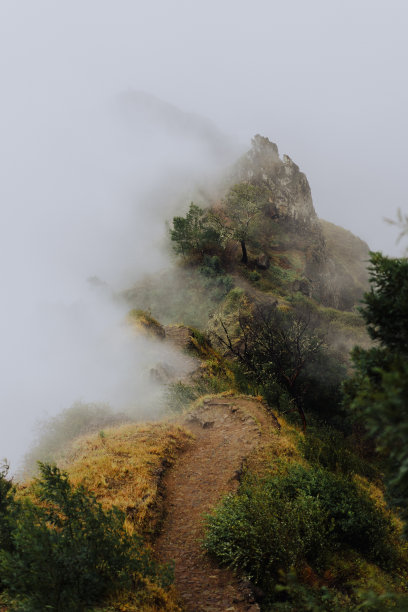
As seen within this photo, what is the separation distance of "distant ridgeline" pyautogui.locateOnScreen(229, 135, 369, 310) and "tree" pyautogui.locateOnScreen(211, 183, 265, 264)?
233 inches

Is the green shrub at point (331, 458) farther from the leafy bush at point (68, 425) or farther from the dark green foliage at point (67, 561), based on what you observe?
the dark green foliage at point (67, 561)

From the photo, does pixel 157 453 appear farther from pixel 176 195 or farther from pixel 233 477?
pixel 176 195

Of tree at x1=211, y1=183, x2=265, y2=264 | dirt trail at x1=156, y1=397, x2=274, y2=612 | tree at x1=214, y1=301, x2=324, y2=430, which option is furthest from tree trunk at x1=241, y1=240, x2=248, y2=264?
dirt trail at x1=156, y1=397, x2=274, y2=612

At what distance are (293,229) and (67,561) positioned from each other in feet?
174

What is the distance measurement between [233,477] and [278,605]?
5.39 meters

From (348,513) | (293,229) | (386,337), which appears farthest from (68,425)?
(293,229)

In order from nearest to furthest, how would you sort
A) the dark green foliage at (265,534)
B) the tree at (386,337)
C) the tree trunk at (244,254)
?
the tree at (386,337), the dark green foliage at (265,534), the tree trunk at (244,254)

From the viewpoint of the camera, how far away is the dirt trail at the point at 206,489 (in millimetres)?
6812

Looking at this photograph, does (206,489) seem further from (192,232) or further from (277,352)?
(192,232)

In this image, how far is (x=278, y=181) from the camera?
54500mm

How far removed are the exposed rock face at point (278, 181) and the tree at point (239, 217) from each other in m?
7.72

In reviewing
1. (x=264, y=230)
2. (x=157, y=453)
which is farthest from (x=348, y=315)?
(x=157, y=453)

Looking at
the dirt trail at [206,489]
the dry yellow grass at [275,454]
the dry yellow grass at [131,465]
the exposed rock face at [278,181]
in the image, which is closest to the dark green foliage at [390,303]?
the dirt trail at [206,489]

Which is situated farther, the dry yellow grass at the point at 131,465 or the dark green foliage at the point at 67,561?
the dry yellow grass at the point at 131,465
